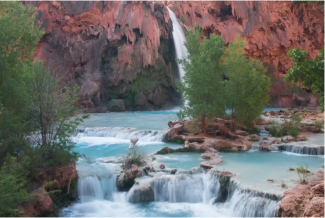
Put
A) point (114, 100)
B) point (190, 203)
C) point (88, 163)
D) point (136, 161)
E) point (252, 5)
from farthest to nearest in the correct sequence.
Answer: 1. point (252, 5)
2. point (114, 100)
3. point (88, 163)
4. point (136, 161)
5. point (190, 203)

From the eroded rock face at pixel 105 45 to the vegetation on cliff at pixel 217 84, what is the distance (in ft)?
55.5

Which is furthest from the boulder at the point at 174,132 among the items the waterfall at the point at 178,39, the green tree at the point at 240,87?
the waterfall at the point at 178,39

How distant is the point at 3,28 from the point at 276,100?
116ft

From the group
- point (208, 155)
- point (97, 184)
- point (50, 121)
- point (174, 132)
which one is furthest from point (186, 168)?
point (174, 132)

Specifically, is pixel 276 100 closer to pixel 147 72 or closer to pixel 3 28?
pixel 147 72

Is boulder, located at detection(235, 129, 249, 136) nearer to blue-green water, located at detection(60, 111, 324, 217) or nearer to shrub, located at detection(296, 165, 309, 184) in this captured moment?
blue-green water, located at detection(60, 111, 324, 217)

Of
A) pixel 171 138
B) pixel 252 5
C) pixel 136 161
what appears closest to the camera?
pixel 136 161

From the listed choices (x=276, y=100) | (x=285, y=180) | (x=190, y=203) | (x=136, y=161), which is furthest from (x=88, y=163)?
(x=276, y=100)

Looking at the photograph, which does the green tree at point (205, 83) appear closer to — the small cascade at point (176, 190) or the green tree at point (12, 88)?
the small cascade at point (176, 190)

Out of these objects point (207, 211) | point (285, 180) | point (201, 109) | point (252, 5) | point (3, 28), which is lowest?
point (207, 211)

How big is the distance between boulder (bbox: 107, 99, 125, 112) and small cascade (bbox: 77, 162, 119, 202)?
73.9 feet

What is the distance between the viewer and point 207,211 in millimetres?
9773

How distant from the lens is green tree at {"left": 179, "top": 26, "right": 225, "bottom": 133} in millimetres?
16500

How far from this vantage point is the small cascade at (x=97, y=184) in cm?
1074
